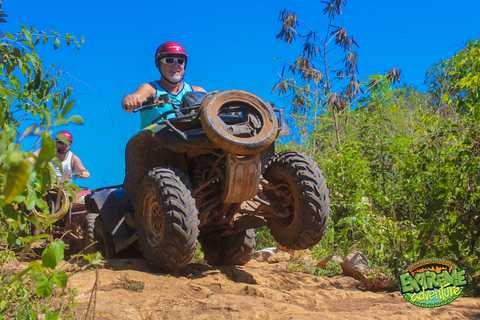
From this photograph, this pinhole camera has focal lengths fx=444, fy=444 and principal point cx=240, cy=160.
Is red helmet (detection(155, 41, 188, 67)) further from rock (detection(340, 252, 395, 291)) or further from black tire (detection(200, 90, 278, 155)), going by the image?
rock (detection(340, 252, 395, 291))

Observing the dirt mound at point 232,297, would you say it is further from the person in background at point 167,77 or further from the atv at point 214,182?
the person in background at point 167,77

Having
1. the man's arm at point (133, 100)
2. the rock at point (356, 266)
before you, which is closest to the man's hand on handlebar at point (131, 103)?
the man's arm at point (133, 100)

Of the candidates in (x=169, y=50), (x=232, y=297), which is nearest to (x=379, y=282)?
(x=232, y=297)

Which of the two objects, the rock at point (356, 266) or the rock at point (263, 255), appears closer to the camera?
the rock at point (356, 266)

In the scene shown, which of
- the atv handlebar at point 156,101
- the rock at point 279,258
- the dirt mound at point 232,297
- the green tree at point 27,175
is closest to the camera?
the green tree at point 27,175

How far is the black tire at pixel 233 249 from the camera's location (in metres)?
5.24

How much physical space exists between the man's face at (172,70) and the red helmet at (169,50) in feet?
0.21

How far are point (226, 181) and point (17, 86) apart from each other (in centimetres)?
181

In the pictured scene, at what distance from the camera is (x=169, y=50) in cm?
514

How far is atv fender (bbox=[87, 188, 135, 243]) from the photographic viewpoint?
4941 mm

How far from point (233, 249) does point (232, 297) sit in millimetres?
1623

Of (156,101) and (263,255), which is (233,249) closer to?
(263,255)

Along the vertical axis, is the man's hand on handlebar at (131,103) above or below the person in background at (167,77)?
below

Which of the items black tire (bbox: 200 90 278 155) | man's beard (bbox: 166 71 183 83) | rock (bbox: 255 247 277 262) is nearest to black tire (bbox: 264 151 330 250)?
black tire (bbox: 200 90 278 155)
